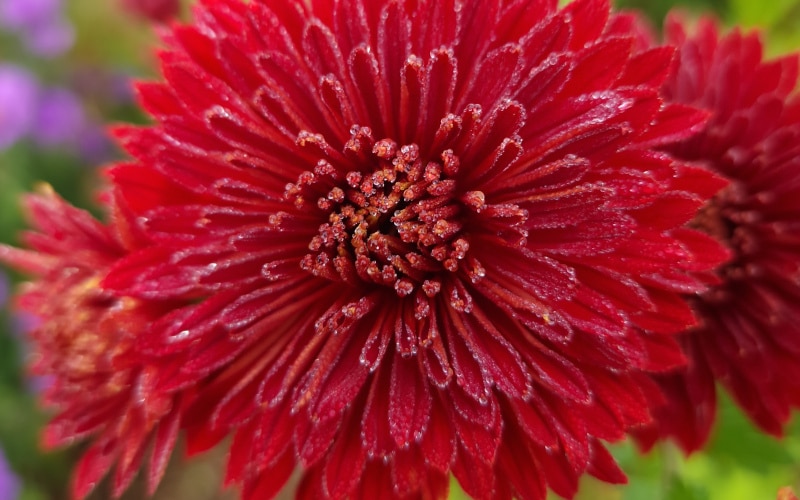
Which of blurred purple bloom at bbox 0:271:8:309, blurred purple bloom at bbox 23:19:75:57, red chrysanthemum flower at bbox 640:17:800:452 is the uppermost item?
blurred purple bloom at bbox 23:19:75:57

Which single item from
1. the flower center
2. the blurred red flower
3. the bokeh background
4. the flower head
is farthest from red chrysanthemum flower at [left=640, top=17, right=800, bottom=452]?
the blurred red flower

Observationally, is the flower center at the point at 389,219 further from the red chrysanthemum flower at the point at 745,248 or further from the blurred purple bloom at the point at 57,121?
the blurred purple bloom at the point at 57,121

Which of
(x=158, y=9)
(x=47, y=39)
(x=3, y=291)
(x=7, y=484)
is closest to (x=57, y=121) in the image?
(x=47, y=39)

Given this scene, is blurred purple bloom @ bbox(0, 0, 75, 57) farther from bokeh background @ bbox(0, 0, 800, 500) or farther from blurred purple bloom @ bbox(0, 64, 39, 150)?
blurred purple bloom @ bbox(0, 64, 39, 150)

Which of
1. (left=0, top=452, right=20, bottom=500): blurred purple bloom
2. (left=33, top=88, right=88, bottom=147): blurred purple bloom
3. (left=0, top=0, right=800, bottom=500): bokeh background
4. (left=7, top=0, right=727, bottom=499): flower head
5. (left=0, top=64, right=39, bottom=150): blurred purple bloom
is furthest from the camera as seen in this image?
(left=33, top=88, right=88, bottom=147): blurred purple bloom

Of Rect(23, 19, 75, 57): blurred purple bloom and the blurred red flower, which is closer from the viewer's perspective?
the blurred red flower
